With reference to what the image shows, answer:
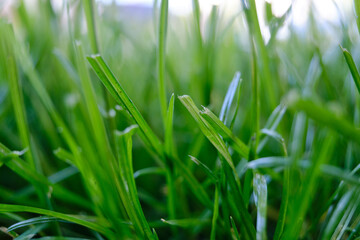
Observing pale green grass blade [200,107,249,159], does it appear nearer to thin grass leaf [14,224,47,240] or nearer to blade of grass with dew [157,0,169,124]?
blade of grass with dew [157,0,169,124]

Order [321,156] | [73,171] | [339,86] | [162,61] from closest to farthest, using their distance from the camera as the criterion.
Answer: [321,156] → [162,61] → [73,171] → [339,86]

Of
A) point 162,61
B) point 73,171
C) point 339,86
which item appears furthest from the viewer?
point 339,86

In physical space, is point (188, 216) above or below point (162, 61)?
below

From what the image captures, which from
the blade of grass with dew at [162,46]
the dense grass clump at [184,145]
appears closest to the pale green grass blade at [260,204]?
the dense grass clump at [184,145]

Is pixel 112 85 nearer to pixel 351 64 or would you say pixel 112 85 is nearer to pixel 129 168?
pixel 129 168

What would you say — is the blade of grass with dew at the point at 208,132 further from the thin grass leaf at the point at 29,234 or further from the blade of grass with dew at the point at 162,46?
the thin grass leaf at the point at 29,234

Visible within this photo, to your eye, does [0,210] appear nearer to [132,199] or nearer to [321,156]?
[132,199]

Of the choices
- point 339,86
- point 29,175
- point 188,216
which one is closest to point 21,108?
point 29,175

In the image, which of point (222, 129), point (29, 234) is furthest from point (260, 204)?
point (29, 234)
